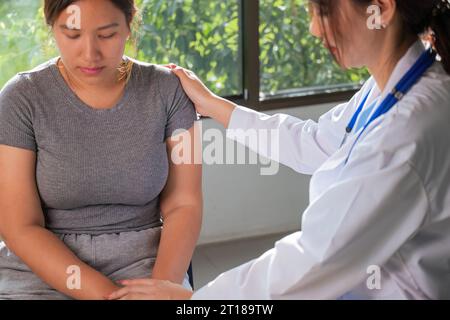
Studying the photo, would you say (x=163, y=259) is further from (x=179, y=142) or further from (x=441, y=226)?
(x=441, y=226)

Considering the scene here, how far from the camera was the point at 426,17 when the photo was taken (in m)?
1.59

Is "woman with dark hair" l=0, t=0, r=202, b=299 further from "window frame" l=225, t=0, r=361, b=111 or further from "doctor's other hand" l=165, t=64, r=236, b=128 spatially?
"window frame" l=225, t=0, r=361, b=111

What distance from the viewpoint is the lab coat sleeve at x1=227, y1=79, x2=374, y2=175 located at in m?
2.00

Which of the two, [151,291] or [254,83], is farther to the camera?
[254,83]

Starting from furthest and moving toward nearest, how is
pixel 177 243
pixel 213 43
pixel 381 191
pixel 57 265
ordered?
pixel 213 43, pixel 177 243, pixel 57 265, pixel 381 191

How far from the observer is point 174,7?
3312mm

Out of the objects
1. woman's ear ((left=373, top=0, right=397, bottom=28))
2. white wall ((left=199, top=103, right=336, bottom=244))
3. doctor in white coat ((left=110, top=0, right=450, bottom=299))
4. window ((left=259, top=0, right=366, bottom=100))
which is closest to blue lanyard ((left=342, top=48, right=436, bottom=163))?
doctor in white coat ((left=110, top=0, right=450, bottom=299))

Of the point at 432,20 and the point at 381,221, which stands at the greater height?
the point at 432,20

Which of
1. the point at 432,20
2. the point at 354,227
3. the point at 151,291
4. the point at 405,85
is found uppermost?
the point at 432,20

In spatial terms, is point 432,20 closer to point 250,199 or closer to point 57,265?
point 57,265

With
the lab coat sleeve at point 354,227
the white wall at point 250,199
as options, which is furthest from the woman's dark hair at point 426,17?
the white wall at point 250,199

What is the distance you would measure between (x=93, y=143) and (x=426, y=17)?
2.74 ft

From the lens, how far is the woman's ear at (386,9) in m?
1.53

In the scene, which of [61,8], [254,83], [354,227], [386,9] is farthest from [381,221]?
[254,83]
